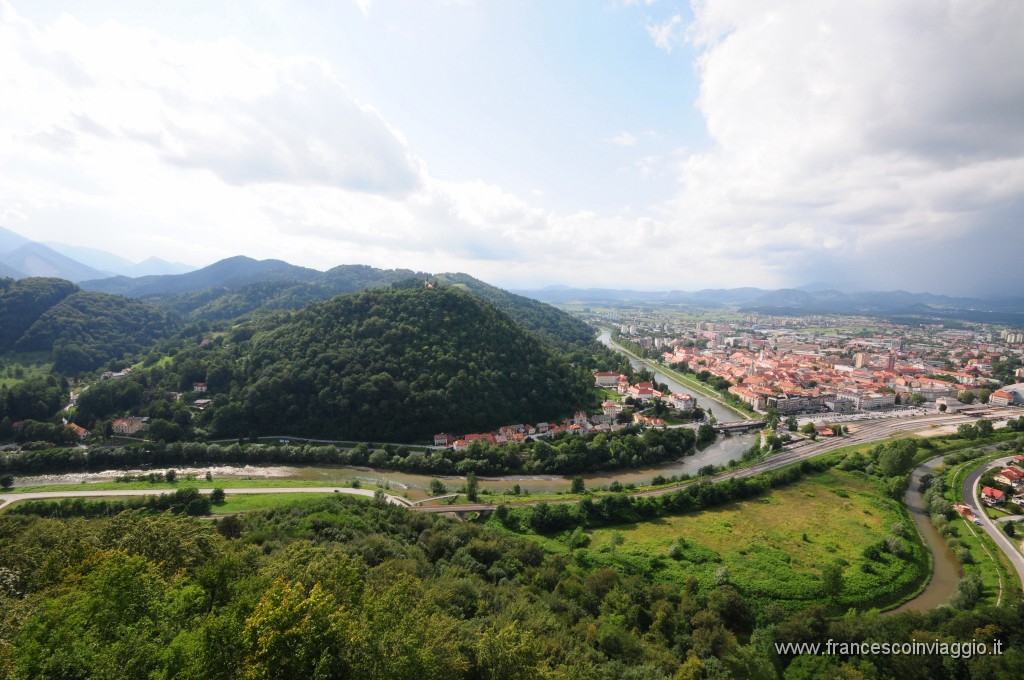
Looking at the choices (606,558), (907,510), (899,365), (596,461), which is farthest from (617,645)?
(899,365)

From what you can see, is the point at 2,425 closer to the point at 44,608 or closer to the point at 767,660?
the point at 44,608

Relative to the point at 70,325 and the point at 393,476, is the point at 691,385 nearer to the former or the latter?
the point at 393,476

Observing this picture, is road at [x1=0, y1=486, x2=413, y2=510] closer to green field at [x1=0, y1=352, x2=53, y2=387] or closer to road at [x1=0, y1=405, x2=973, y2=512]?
road at [x1=0, y1=405, x2=973, y2=512]

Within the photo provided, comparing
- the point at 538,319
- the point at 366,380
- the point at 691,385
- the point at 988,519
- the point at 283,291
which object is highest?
the point at 283,291

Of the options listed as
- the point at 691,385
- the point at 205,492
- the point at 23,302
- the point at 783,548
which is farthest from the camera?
the point at 691,385

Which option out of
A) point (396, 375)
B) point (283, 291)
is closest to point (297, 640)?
point (396, 375)

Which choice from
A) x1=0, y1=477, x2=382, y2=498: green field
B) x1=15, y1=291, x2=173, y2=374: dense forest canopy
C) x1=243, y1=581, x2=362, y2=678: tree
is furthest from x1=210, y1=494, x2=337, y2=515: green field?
x1=15, y1=291, x2=173, y2=374: dense forest canopy

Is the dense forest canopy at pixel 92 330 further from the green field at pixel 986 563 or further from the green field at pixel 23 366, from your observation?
the green field at pixel 986 563
